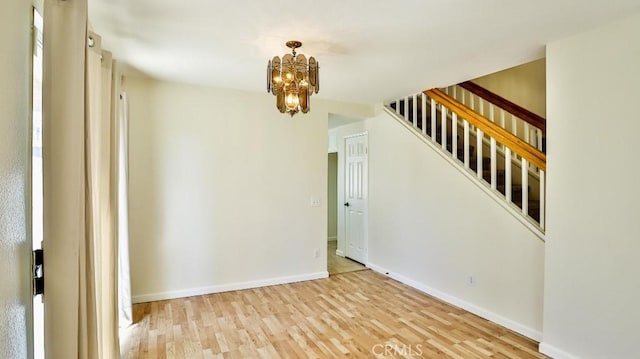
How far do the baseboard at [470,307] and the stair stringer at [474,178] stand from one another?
34.4 inches

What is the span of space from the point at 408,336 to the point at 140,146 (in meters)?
3.50

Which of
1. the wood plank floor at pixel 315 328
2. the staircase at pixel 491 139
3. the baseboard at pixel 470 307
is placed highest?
the staircase at pixel 491 139

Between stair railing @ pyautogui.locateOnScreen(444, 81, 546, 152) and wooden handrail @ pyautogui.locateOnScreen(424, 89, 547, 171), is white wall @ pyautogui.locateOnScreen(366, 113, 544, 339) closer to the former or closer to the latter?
wooden handrail @ pyautogui.locateOnScreen(424, 89, 547, 171)

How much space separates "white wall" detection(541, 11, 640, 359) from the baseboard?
31 centimetres

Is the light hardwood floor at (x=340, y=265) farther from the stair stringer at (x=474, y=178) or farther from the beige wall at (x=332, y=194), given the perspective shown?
the stair stringer at (x=474, y=178)

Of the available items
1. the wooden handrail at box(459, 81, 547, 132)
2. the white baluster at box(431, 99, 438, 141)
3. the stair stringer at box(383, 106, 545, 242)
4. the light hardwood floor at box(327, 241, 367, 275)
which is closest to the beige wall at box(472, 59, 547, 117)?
the wooden handrail at box(459, 81, 547, 132)

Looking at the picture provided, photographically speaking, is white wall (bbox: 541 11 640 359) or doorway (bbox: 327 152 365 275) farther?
doorway (bbox: 327 152 365 275)

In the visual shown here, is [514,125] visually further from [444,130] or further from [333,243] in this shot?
[333,243]

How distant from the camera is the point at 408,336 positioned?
3047 mm

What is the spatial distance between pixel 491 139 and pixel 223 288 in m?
3.59

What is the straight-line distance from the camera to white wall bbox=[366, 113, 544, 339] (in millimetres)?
3180

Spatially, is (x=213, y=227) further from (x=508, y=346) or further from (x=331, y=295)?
(x=508, y=346)

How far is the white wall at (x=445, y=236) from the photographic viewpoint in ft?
10.4

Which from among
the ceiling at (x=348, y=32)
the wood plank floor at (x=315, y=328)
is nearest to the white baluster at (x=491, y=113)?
the ceiling at (x=348, y=32)
